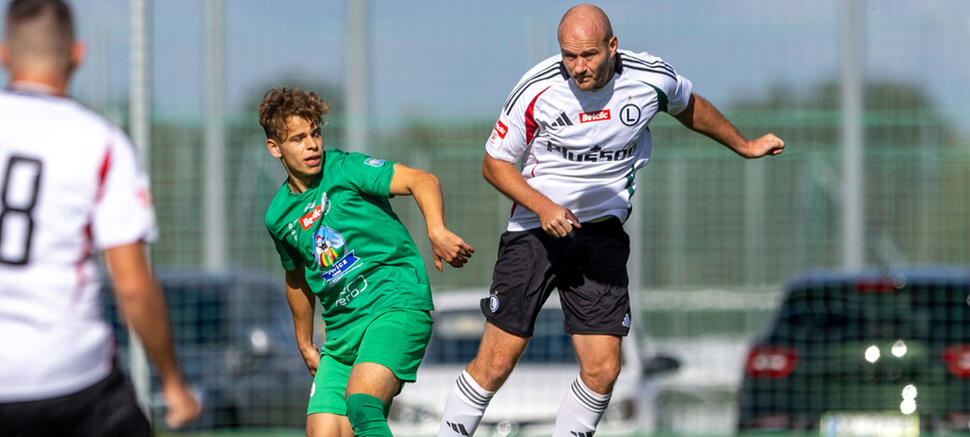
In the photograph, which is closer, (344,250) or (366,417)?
(366,417)

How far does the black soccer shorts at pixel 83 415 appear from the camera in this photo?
3674 mm

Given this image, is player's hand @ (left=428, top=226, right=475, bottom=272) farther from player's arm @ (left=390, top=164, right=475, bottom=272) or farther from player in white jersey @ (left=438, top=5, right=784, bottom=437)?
player in white jersey @ (left=438, top=5, right=784, bottom=437)

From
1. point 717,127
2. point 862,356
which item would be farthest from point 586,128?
point 862,356

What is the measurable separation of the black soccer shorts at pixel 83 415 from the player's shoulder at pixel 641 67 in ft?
9.50

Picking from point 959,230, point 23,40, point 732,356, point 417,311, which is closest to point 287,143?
point 417,311

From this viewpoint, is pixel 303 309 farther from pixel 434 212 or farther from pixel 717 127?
pixel 717 127

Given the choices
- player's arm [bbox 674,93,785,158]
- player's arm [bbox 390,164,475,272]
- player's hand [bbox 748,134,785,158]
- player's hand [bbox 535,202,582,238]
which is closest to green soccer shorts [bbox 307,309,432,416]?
player's arm [bbox 390,164,475,272]

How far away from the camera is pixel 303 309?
606 centimetres

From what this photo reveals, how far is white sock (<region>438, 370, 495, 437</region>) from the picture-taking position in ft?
20.1

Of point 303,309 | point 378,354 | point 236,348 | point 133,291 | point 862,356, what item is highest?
point 133,291

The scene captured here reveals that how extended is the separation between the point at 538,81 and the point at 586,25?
41 centimetres

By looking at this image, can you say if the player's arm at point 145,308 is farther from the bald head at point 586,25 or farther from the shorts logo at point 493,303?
the shorts logo at point 493,303

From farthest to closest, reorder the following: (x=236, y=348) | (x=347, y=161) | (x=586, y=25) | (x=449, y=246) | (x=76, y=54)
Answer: (x=236, y=348) → (x=347, y=161) → (x=586, y=25) → (x=449, y=246) → (x=76, y=54)

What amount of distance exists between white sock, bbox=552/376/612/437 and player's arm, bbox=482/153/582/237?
81cm
